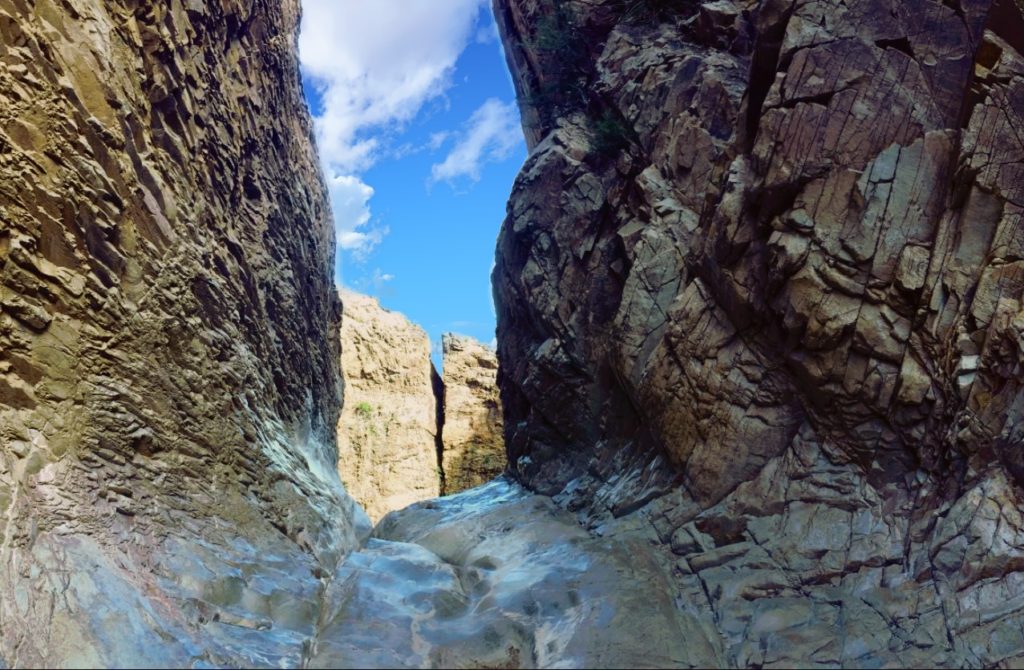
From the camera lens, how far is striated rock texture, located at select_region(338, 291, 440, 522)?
3116 centimetres

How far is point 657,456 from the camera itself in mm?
12562

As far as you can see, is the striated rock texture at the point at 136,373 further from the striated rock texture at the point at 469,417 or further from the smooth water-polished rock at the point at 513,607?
the striated rock texture at the point at 469,417

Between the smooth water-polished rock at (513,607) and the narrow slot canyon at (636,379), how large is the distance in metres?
0.07

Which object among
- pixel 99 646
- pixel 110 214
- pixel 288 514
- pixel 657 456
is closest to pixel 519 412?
pixel 657 456

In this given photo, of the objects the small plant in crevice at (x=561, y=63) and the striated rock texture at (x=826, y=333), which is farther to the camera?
the small plant in crevice at (x=561, y=63)

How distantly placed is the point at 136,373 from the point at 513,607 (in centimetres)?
622

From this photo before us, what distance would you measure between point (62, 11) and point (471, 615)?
32.3ft

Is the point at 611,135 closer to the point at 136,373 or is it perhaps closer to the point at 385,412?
the point at 136,373

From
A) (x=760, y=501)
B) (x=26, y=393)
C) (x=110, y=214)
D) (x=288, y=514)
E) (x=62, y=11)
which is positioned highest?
(x=62, y=11)

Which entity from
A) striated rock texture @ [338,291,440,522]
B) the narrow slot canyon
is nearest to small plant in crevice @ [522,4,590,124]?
the narrow slot canyon

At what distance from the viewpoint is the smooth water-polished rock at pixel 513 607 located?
8266mm

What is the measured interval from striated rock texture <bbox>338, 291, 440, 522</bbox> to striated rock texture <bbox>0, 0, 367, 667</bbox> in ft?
57.8

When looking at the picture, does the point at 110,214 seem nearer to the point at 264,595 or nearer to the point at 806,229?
the point at 264,595

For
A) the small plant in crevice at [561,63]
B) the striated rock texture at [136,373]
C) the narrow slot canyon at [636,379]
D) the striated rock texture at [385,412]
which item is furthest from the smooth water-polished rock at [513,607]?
the striated rock texture at [385,412]
